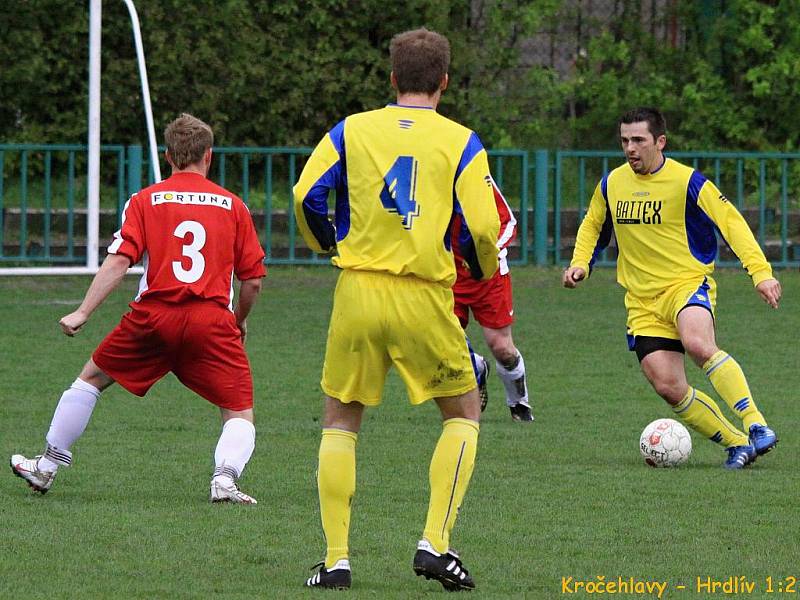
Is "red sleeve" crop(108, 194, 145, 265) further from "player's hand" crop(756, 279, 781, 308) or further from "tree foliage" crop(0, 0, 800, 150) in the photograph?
"tree foliage" crop(0, 0, 800, 150)

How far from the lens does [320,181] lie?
17.0ft

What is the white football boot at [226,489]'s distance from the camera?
668 centimetres

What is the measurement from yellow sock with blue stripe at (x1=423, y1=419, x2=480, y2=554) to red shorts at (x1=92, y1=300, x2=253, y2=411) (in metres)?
1.69

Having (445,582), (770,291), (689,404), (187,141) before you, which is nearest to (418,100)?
(445,582)

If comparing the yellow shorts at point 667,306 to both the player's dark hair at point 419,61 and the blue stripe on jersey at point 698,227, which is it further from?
the player's dark hair at point 419,61

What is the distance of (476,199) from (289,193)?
1374 cm

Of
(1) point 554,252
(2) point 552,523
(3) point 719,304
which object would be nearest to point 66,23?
(1) point 554,252

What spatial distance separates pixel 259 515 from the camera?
6.44 meters

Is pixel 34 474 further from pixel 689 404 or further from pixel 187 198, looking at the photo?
pixel 689 404

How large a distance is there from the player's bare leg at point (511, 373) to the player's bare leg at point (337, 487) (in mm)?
4141

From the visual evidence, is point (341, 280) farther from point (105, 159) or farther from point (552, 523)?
point (105, 159)

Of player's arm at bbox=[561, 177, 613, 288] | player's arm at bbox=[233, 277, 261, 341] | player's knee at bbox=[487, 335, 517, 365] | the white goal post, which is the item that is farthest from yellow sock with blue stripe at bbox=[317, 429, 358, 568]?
the white goal post

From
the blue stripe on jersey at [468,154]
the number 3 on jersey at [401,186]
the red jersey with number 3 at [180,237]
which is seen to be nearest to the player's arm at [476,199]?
the blue stripe on jersey at [468,154]

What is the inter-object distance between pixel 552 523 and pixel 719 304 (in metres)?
9.76
